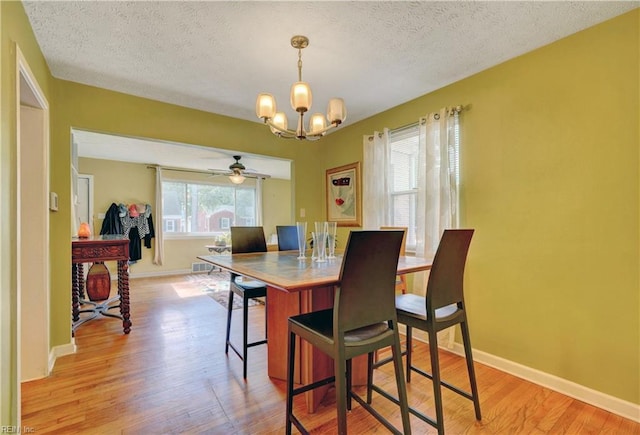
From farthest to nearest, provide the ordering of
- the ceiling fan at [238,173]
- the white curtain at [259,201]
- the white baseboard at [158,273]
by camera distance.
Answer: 1. the white curtain at [259,201]
2. the white baseboard at [158,273]
3. the ceiling fan at [238,173]

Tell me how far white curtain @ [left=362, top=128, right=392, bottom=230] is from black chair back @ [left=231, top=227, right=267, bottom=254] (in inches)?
48.4

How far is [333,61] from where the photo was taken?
7.18ft

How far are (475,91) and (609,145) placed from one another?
38.6 inches

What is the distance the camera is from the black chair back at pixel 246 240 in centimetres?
246

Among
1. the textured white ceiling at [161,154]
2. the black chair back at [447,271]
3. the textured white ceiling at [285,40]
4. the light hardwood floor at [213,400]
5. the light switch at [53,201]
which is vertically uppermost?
the textured white ceiling at [285,40]

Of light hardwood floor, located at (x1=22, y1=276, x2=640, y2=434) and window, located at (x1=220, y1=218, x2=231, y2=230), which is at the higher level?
window, located at (x1=220, y1=218, x2=231, y2=230)

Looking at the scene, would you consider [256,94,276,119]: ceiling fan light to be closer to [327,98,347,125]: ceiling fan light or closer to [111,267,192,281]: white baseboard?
[327,98,347,125]: ceiling fan light

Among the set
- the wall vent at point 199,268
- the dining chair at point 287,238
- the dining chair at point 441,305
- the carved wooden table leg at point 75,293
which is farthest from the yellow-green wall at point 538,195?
the wall vent at point 199,268

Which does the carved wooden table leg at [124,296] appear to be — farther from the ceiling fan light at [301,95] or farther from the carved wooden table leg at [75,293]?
the ceiling fan light at [301,95]

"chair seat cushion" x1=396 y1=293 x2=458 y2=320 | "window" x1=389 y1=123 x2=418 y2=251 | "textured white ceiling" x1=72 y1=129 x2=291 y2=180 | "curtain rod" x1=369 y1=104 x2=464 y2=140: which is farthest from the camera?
"textured white ceiling" x1=72 y1=129 x2=291 y2=180

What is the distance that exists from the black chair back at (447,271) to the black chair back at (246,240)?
1.55m

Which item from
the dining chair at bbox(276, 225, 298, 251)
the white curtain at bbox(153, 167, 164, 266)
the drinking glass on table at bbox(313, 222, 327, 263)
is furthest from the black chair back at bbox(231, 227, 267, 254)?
the white curtain at bbox(153, 167, 164, 266)

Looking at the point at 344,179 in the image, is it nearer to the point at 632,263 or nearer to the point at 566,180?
the point at 566,180

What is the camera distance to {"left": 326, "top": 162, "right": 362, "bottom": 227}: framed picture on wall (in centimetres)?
349
